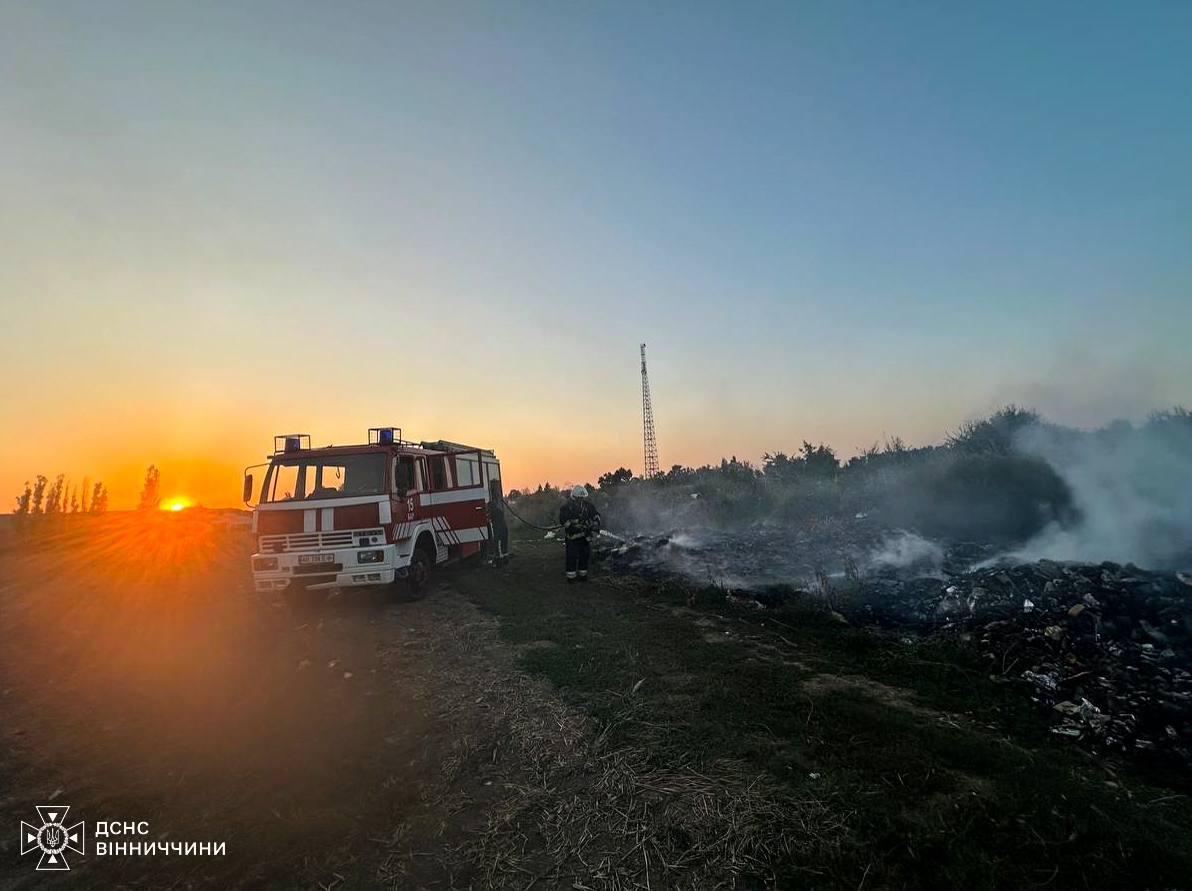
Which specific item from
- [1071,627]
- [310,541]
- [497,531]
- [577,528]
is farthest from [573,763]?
[497,531]

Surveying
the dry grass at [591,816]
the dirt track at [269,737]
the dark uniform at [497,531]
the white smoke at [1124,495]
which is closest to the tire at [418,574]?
the dirt track at [269,737]

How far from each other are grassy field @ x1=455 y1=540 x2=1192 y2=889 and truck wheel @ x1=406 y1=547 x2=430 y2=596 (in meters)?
4.17

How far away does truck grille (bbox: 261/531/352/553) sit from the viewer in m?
9.91

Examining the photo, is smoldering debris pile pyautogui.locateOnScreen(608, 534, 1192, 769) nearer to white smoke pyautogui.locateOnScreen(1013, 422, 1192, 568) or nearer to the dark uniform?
white smoke pyautogui.locateOnScreen(1013, 422, 1192, 568)

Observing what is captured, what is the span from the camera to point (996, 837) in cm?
329

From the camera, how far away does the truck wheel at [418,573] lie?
11.0m

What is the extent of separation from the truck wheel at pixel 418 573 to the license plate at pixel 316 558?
152 centimetres

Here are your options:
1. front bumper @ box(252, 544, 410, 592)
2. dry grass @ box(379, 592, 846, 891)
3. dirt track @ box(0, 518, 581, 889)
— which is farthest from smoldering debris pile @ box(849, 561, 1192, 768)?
front bumper @ box(252, 544, 410, 592)

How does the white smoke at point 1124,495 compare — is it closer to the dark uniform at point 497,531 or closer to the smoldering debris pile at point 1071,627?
the smoldering debris pile at point 1071,627

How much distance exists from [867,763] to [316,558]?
902 cm

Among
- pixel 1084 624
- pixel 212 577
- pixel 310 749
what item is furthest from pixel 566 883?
pixel 212 577

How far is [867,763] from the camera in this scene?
415 centimetres

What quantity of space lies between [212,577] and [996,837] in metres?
16.7

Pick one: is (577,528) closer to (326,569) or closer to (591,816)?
(326,569)
